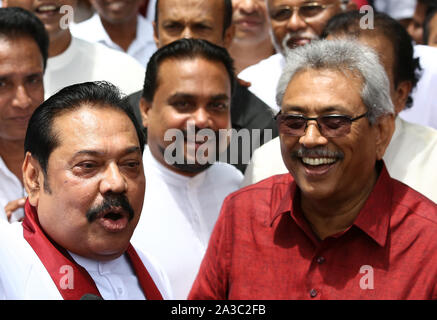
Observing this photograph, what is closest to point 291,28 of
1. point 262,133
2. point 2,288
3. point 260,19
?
point 262,133

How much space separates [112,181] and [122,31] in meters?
3.66

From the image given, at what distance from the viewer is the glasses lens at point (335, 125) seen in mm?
3162

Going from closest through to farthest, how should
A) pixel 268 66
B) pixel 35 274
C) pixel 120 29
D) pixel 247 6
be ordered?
pixel 35 274
pixel 268 66
pixel 247 6
pixel 120 29

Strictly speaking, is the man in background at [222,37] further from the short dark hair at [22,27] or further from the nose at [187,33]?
the short dark hair at [22,27]

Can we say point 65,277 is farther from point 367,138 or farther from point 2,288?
point 367,138

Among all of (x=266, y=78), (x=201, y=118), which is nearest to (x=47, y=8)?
(x=266, y=78)

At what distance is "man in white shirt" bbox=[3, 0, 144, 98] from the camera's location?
5.26m

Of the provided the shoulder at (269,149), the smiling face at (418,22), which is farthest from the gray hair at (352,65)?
the smiling face at (418,22)

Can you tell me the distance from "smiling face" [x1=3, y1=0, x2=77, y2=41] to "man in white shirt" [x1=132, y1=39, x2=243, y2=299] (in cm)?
119

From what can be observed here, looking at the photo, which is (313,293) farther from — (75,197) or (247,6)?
(247,6)

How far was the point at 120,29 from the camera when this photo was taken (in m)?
6.48

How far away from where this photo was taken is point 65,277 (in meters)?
3.00

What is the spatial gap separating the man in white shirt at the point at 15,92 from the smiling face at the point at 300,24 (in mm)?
A: 1487

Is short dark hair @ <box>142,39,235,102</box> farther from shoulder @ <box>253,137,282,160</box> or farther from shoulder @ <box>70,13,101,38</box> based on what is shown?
Result: shoulder @ <box>70,13,101,38</box>
